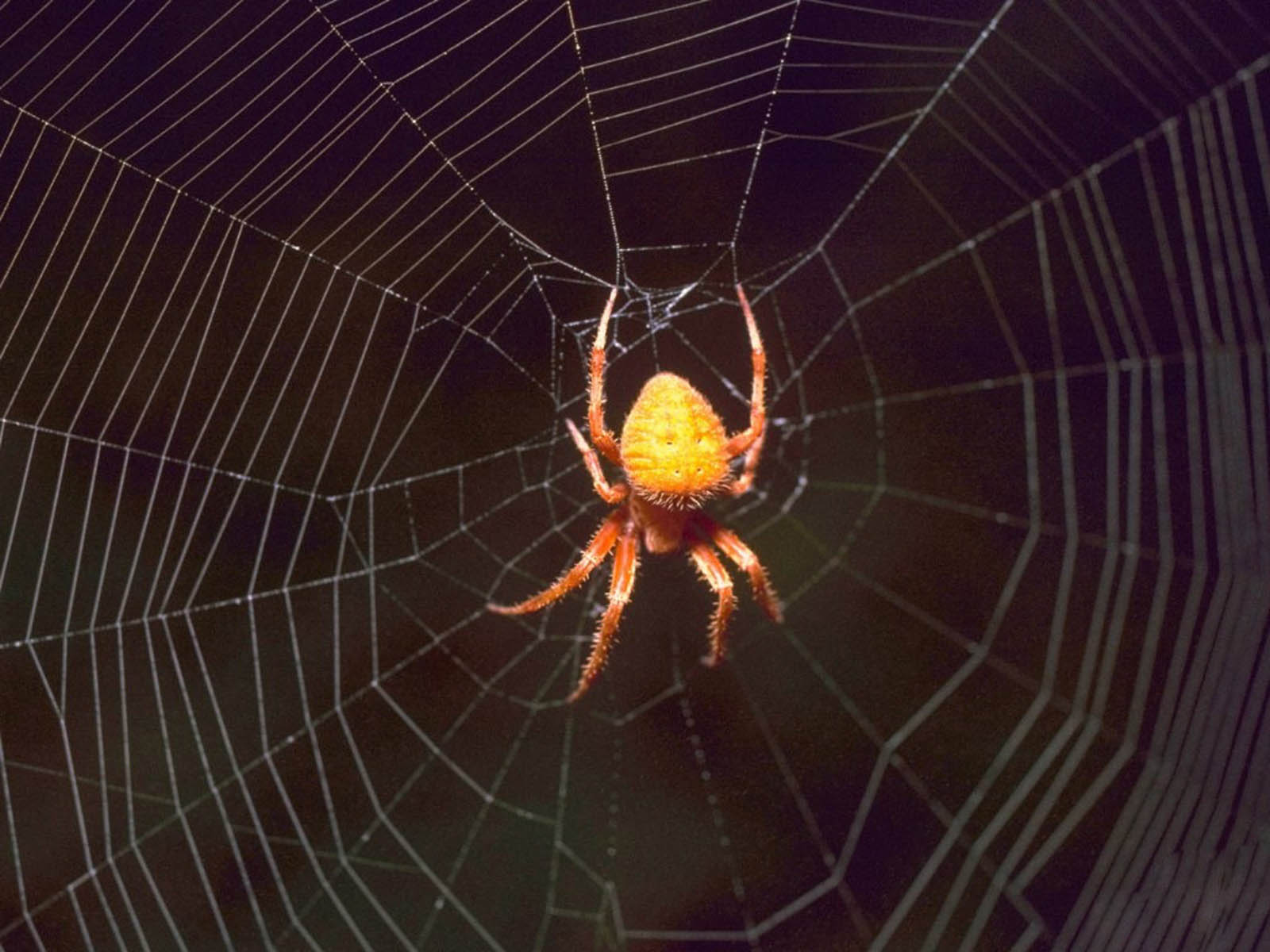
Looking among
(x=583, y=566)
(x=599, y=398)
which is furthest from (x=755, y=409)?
(x=583, y=566)

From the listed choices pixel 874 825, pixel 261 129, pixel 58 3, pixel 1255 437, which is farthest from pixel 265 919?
pixel 1255 437

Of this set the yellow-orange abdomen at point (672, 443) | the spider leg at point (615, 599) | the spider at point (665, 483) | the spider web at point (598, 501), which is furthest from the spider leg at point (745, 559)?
the spider web at point (598, 501)

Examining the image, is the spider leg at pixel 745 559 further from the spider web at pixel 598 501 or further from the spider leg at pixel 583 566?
the spider web at pixel 598 501

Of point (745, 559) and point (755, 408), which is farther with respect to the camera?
point (745, 559)

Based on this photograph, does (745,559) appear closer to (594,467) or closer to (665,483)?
(665,483)

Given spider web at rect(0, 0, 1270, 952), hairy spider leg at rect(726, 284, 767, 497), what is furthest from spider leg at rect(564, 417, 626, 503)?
spider web at rect(0, 0, 1270, 952)

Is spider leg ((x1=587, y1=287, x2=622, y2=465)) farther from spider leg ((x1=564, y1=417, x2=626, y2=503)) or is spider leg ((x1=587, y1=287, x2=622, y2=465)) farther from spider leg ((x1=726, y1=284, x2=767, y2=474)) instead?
spider leg ((x1=726, y1=284, x2=767, y2=474))

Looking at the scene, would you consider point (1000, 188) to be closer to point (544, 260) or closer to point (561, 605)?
point (544, 260)
